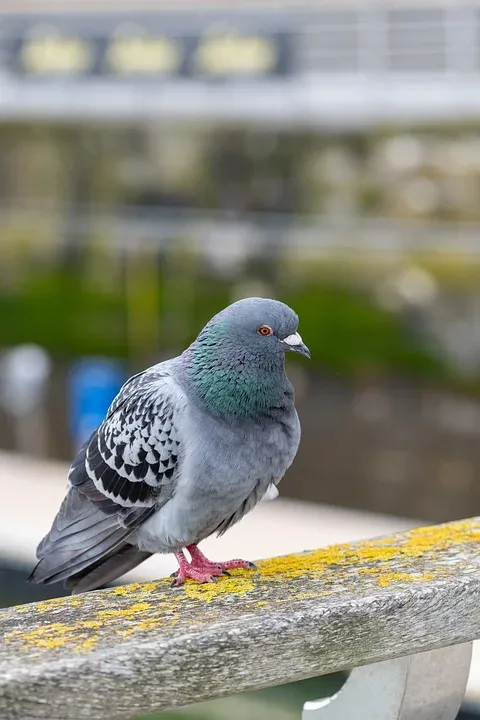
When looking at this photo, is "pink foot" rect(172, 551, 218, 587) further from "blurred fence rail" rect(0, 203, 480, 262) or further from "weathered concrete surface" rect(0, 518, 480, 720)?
"blurred fence rail" rect(0, 203, 480, 262)

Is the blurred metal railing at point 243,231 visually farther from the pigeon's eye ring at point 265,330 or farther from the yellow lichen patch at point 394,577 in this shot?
the yellow lichen patch at point 394,577

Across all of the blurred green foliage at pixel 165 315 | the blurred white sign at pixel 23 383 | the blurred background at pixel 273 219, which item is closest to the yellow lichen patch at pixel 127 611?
the blurred background at pixel 273 219

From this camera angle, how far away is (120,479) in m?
3.18

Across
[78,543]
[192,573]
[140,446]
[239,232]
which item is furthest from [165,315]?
[192,573]

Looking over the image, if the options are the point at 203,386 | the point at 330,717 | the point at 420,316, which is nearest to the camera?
the point at 330,717

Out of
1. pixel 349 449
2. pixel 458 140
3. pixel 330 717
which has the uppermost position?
pixel 458 140

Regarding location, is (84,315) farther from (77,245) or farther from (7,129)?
(7,129)

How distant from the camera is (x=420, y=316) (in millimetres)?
17406

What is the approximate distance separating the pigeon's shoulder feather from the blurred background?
33.9 ft

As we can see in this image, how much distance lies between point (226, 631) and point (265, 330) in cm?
120

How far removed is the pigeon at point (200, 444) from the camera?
9.78 feet

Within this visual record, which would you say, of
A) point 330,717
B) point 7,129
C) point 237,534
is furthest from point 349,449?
point 330,717

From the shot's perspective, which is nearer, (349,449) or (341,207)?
(349,449)

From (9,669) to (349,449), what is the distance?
46.6ft
